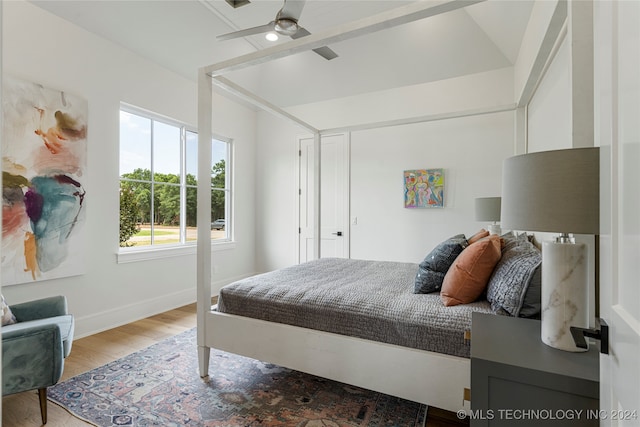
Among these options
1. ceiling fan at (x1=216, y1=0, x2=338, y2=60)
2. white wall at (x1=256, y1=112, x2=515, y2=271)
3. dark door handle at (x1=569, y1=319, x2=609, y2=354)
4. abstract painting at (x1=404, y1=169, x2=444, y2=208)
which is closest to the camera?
dark door handle at (x1=569, y1=319, x2=609, y2=354)

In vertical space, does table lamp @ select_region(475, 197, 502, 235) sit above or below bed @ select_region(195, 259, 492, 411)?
above

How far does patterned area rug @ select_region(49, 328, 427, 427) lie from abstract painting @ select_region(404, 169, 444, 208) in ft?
8.39

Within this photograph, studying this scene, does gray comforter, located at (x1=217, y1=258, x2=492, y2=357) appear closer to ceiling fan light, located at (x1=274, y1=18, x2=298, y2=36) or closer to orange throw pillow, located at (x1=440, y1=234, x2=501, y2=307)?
orange throw pillow, located at (x1=440, y1=234, x2=501, y2=307)

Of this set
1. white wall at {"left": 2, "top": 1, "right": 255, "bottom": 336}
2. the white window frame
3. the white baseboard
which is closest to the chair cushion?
white wall at {"left": 2, "top": 1, "right": 255, "bottom": 336}

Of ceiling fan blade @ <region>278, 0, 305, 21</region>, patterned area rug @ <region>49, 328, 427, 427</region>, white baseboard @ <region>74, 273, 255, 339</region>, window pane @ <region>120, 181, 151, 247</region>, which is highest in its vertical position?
ceiling fan blade @ <region>278, 0, 305, 21</region>

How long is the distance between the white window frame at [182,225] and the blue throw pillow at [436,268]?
9.82 feet

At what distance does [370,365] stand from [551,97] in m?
2.07

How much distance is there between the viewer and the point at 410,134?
168 inches

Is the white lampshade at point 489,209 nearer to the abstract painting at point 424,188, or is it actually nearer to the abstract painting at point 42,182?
the abstract painting at point 424,188

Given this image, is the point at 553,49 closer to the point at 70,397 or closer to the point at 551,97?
the point at 551,97

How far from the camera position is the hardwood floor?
1893 mm

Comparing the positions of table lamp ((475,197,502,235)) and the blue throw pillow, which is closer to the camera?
the blue throw pillow

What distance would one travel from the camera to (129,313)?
348 centimetres

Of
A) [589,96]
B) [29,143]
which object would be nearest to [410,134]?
[589,96]
